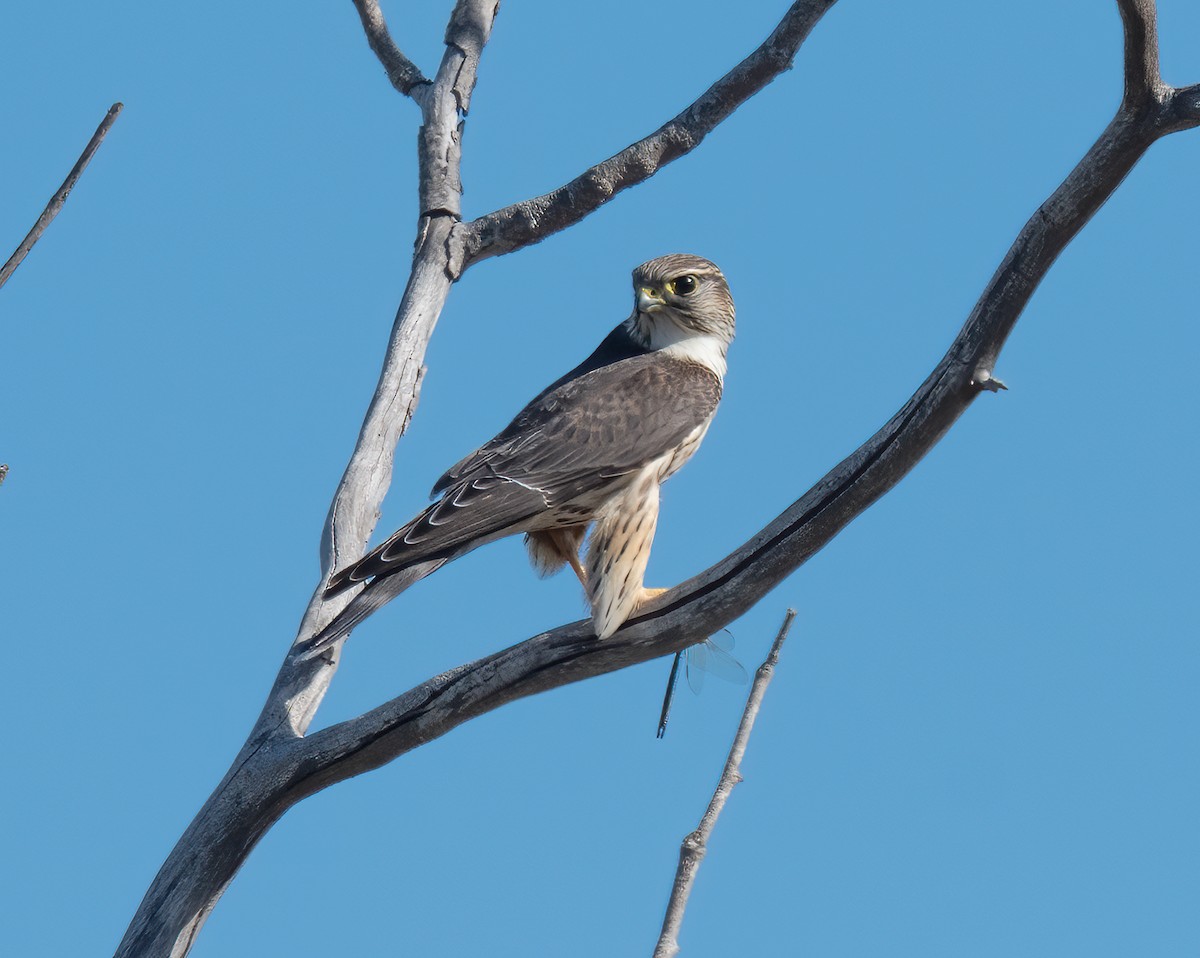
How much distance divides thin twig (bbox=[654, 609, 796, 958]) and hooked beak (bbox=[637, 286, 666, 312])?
2595 mm

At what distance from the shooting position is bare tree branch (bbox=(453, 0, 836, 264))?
5.91 m

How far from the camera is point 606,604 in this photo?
14.4ft

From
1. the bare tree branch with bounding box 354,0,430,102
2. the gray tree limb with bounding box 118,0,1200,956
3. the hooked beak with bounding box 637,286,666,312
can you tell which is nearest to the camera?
the gray tree limb with bounding box 118,0,1200,956

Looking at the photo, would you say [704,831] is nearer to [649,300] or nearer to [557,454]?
[557,454]

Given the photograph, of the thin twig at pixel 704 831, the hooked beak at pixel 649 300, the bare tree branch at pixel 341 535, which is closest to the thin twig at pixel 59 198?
→ the thin twig at pixel 704 831

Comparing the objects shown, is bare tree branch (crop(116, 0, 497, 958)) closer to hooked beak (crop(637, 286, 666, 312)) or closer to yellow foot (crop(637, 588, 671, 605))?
hooked beak (crop(637, 286, 666, 312))

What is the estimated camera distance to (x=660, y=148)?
603 cm

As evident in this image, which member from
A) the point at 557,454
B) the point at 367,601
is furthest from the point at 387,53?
the point at 367,601

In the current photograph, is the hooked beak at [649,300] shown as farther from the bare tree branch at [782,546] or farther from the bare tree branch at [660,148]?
the bare tree branch at [782,546]

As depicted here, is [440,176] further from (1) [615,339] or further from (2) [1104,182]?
(2) [1104,182]

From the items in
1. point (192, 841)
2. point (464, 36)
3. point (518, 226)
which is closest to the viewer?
point (192, 841)

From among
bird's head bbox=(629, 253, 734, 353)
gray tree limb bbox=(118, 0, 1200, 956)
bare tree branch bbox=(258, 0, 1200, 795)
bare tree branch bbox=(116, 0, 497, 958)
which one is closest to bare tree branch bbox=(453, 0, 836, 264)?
bare tree branch bbox=(116, 0, 497, 958)

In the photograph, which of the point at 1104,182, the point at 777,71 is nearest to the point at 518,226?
the point at 777,71

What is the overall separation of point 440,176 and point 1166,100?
3.25m
